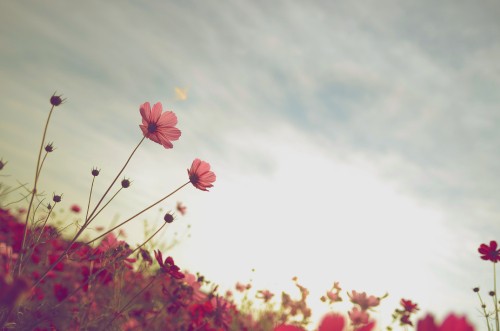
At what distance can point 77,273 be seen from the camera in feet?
13.5

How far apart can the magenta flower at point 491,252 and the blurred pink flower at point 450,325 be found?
4299 millimetres

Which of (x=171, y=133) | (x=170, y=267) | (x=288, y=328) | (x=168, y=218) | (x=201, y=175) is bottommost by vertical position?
(x=288, y=328)

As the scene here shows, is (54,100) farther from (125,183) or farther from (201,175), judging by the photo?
(201,175)

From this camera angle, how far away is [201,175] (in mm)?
2051

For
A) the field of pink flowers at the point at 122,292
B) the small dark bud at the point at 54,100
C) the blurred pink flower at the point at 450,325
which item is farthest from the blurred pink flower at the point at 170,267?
the blurred pink flower at the point at 450,325

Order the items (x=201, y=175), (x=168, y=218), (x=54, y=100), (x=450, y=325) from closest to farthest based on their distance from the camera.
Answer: (x=450, y=325) < (x=54, y=100) < (x=168, y=218) < (x=201, y=175)

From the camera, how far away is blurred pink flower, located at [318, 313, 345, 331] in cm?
45

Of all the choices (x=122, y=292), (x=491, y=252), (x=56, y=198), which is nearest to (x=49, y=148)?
(x=56, y=198)

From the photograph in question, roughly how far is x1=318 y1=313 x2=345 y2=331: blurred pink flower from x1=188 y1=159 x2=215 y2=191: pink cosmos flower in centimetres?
159

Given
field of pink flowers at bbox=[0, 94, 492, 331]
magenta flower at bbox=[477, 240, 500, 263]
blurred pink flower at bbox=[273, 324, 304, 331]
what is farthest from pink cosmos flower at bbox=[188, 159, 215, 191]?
magenta flower at bbox=[477, 240, 500, 263]

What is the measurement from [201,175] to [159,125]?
15.9 inches

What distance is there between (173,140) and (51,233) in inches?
34.6

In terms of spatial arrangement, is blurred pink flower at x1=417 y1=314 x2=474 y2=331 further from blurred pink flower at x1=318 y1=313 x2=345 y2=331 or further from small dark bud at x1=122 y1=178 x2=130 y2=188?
small dark bud at x1=122 y1=178 x2=130 y2=188

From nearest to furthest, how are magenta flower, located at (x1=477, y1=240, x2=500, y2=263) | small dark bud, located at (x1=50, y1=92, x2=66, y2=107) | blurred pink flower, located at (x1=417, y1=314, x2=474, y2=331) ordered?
blurred pink flower, located at (x1=417, y1=314, x2=474, y2=331)
small dark bud, located at (x1=50, y1=92, x2=66, y2=107)
magenta flower, located at (x1=477, y1=240, x2=500, y2=263)
